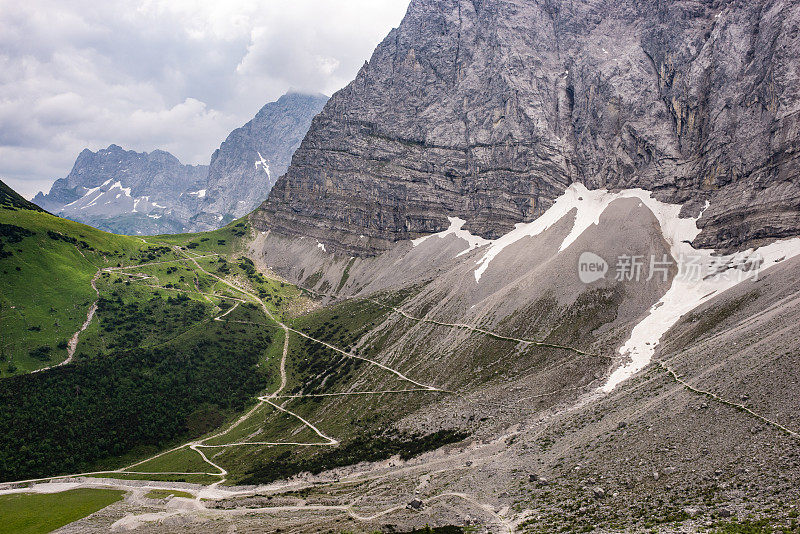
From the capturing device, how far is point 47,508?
7250 centimetres

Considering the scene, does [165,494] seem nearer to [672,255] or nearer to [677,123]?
[672,255]

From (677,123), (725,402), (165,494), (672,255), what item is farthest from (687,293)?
(165,494)

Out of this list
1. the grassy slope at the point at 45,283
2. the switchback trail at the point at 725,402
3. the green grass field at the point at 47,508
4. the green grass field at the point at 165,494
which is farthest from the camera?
the grassy slope at the point at 45,283

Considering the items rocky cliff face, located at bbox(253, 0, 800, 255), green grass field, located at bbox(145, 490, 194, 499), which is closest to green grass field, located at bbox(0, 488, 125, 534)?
green grass field, located at bbox(145, 490, 194, 499)

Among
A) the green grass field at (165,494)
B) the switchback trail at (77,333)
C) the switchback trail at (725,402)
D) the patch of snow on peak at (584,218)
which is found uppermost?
the switchback trail at (77,333)

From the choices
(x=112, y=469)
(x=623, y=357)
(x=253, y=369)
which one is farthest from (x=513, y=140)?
(x=112, y=469)

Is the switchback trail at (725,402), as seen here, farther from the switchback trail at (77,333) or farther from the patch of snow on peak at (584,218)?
the switchback trail at (77,333)

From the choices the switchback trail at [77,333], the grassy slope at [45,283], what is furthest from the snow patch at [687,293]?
the grassy slope at [45,283]

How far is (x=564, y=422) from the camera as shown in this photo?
73.9 metres

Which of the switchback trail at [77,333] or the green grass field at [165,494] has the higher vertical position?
the switchback trail at [77,333]

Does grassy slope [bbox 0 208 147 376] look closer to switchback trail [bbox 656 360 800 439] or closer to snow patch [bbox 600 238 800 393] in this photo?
snow patch [bbox 600 238 800 393]

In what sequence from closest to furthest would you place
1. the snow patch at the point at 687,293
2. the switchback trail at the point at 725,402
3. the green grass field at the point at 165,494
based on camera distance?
the switchback trail at the point at 725,402 → the green grass field at the point at 165,494 → the snow patch at the point at 687,293

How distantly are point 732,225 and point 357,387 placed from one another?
10742cm

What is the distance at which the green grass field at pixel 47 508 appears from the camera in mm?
64875
